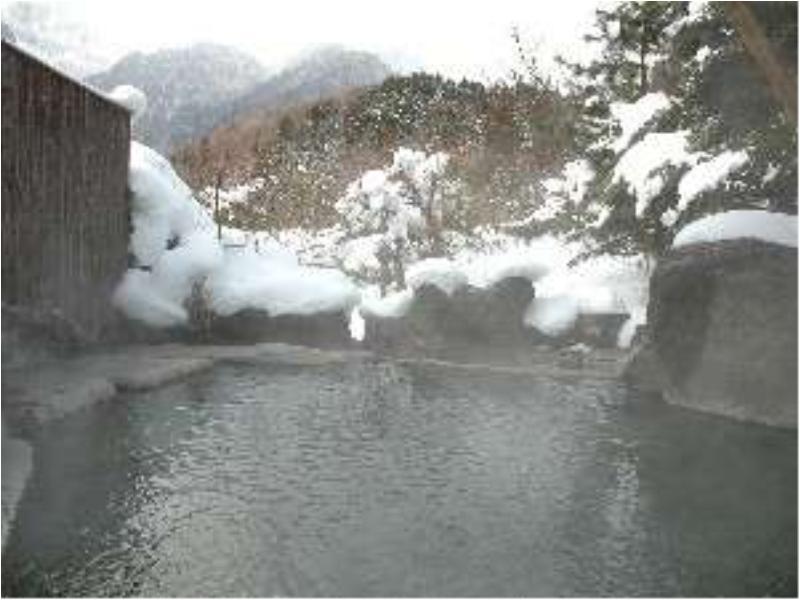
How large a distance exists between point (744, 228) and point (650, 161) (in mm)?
2066

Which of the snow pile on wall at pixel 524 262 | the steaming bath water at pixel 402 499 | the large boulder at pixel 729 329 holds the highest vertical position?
the snow pile on wall at pixel 524 262

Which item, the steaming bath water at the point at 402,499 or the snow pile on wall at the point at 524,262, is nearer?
the steaming bath water at the point at 402,499

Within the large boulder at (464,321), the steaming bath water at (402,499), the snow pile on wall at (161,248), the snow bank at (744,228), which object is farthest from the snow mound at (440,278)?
the snow bank at (744,228)

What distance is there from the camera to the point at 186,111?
271 ft

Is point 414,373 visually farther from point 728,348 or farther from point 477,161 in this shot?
point 477,161

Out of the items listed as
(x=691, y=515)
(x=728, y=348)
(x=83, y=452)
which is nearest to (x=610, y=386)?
(x=728, y=348)

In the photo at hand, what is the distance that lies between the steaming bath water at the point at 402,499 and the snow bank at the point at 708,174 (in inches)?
113

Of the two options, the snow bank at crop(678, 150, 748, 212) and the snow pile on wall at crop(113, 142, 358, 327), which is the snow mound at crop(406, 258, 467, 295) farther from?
the snow bank at crop(678, 150, 748, 212)

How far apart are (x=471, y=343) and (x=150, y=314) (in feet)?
18.0

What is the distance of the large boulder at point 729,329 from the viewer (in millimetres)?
13516

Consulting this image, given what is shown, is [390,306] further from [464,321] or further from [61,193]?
[61,193]

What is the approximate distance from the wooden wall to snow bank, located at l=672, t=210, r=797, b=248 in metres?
8.94

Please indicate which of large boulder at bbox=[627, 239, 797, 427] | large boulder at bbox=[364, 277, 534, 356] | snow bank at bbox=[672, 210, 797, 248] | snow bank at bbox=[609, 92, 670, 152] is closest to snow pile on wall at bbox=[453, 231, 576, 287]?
large boulder at bbox=[364, 277, 534, 356]

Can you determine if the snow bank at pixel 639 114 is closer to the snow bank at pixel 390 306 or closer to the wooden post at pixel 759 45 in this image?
the snow bank at pixel 390 306
